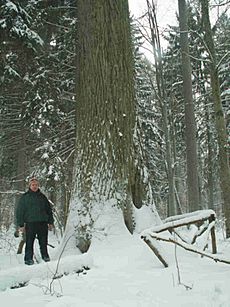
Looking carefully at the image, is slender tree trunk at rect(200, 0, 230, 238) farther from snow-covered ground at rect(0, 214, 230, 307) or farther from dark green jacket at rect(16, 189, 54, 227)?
dark green jacket at rect(16, 189, 54, 227)

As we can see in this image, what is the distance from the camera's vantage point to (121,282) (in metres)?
3.65

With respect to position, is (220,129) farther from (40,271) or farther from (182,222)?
(40,271)

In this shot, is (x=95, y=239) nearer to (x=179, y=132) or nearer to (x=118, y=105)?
(x=118, y=105)

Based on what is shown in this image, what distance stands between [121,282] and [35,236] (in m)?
3.24

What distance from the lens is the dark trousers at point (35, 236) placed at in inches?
243

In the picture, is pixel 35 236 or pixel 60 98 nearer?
pixel 35 236

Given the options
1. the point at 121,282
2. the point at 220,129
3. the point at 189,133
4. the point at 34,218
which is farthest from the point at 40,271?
the point at 189,133

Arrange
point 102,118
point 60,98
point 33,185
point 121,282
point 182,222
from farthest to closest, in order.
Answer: point 60,98
point 33,185
point 102,118
point 182,222
point 121,282

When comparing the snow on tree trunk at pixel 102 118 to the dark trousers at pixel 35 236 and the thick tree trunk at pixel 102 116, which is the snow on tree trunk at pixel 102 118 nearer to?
the thick tree trunk at pixel 102 116

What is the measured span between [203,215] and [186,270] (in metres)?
1.21

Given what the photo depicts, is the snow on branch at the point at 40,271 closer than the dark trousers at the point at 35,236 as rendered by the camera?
Yes

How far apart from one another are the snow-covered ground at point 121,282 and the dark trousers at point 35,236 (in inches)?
62.7

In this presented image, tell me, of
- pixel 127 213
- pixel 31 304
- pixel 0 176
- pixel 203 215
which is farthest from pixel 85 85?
pixel 0 176

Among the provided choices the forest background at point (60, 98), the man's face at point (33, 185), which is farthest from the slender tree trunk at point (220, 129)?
the man's face at point (33, 185)
